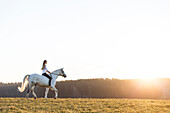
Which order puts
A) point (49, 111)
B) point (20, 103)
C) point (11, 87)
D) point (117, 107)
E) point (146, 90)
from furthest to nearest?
1. point (11, 87)
2. point (146, 90)
3. point (117, 107)
4. point (20, 103)
5. point (49, 111)

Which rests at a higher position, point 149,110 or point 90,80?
point 90,80

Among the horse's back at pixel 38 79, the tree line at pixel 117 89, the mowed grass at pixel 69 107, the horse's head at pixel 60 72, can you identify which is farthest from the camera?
the tree line at pixel 117 89

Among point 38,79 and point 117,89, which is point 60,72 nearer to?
point 38,79

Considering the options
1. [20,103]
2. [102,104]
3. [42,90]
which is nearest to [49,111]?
[20,103]

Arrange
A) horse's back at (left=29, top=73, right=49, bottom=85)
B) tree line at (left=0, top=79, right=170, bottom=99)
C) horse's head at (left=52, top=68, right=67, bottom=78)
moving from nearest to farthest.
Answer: horse's back at (left=29, top=73, right=49, bottom=85), horse's head at (left=52, top=68, right=67, bottom=78), tree line at (left=0, top=79, right=170, bottom=99)

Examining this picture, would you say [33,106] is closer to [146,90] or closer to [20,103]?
[20,103]

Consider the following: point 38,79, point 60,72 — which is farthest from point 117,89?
point 38,79

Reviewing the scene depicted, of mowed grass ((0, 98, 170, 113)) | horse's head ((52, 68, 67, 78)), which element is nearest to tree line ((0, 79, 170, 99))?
horse's head ((52, 68, 67, 78))

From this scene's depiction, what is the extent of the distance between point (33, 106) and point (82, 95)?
123 ft

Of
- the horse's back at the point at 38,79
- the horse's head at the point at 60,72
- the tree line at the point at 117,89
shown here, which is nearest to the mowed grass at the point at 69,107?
the horse's back at the point at 38,79

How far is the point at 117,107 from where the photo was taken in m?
21.0

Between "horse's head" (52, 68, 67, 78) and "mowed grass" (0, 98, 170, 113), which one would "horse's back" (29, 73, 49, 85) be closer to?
"horse's head" (52, 68, 67, 78)

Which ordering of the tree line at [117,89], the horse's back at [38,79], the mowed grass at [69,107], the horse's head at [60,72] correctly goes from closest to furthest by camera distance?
the mowed grass at [69,107] < the horse's back at [38,79] < the horse's head at [60,72] < the tree line at [117,89]

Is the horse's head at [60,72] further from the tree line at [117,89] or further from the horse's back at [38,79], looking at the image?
the tree line at [117,89]
